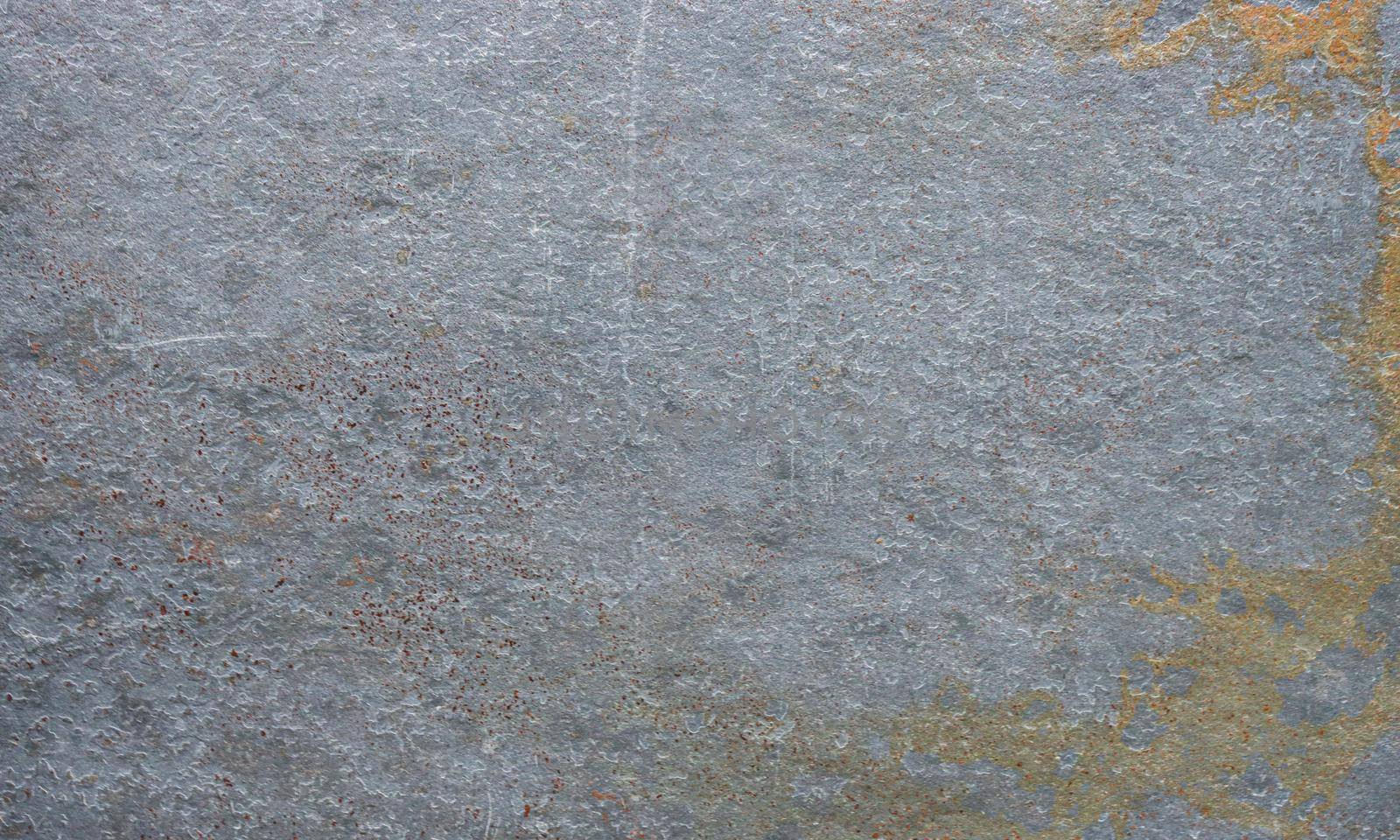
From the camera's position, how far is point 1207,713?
1.47 metres

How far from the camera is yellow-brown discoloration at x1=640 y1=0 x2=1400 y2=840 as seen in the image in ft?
4.69

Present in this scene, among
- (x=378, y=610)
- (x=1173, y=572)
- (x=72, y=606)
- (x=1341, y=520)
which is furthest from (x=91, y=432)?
(x=1341, y=520)

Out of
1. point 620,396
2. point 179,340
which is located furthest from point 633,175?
point 179,340

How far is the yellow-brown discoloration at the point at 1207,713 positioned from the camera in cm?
143

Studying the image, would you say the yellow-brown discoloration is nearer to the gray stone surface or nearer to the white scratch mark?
the gray stone surface

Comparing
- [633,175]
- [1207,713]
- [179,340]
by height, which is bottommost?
[1207,713]

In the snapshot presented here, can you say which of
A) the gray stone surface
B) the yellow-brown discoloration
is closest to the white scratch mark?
the gray stone surface

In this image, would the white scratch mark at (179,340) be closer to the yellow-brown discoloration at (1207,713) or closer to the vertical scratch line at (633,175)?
the vertical scratch line at (633,175)

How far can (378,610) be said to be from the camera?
1.51 meters

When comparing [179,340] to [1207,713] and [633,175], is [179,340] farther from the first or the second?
[1207,713]

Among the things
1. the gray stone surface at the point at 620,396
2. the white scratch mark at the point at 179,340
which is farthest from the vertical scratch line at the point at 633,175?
the white scratch mark at the point at 179,340

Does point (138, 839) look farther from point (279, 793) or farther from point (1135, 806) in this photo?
point (1135, 806)

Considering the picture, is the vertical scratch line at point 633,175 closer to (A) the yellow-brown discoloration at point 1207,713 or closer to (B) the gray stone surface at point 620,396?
(B) the gray stone surface at point 620,396

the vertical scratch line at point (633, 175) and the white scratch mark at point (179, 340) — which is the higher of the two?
the vertical scratch line at point (633, 175)
